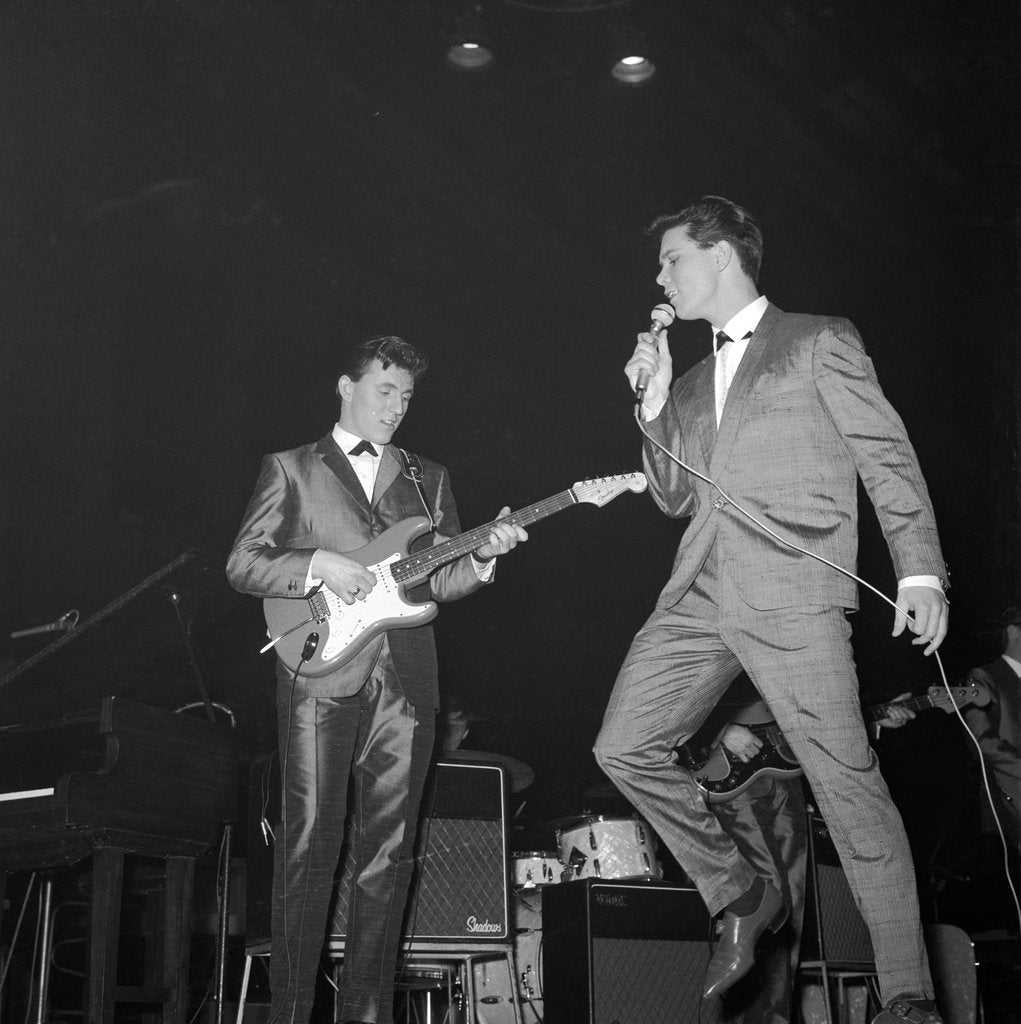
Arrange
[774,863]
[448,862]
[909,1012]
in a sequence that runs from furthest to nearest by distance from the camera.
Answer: [774,863] → [448,862] → [909,1012]

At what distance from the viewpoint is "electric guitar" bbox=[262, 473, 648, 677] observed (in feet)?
10.6

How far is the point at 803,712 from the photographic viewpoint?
2.32m

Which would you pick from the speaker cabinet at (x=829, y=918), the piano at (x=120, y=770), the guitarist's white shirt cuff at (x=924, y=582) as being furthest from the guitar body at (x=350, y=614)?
the speaker cabinet at (x=829, y=918)

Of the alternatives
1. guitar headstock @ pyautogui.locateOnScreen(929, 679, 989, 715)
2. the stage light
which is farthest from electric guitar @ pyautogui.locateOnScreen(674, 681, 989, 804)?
the stage light

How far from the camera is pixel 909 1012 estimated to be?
2133 mm

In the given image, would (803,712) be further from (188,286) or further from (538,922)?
(188,286)

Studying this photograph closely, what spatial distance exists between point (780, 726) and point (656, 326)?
3.37 feet

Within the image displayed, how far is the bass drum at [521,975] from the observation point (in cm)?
430

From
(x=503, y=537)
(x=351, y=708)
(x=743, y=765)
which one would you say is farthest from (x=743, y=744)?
(x=351, y=708)

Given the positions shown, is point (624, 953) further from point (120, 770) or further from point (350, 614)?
point (120, 770)

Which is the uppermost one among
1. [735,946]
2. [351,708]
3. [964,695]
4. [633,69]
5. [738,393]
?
[633,69]

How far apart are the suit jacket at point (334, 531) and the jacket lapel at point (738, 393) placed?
1044 millimetres

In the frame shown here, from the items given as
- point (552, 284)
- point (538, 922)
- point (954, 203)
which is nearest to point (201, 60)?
point (552, 284)

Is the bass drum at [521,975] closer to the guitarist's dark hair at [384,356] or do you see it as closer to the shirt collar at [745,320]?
the guitarist's dark hair at [384,356]
